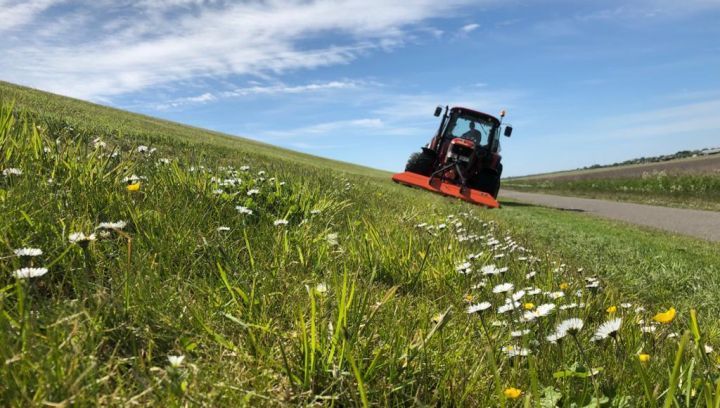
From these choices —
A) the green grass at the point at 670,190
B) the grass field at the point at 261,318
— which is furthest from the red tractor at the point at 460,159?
the grass field at the point at 261,318

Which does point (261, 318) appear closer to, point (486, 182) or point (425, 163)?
point (486, 182)

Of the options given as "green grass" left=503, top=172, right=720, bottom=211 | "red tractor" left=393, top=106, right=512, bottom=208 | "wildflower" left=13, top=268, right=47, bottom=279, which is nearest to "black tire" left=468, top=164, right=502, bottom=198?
"red tractor" left=393, top=106, right=512, bottom=208

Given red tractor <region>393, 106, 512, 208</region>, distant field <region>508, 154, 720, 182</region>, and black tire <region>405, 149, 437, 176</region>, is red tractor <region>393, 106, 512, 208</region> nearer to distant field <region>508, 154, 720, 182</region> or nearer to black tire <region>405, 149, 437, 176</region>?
black tire <region>405, 149, 437, 176</region>

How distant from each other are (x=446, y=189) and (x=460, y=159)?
187cm

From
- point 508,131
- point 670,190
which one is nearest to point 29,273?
point 508,131

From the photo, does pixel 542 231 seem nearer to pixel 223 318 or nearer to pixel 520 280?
pixel 520 280

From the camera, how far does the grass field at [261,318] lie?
138cm

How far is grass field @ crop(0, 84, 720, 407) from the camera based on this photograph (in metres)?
1.38

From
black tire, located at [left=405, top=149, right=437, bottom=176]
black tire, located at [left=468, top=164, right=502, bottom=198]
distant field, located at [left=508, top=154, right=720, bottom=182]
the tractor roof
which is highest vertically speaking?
the tractor roof

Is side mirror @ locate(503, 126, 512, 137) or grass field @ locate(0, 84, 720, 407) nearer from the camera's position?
grass field @ locate(0, 84, 720, 407)

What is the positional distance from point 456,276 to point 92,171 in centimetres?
253

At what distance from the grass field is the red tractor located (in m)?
11.9

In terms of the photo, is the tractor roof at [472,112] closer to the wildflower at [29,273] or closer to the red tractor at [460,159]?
the red tractor at [460,159]

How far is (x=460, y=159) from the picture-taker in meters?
16.0
